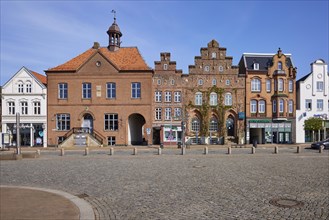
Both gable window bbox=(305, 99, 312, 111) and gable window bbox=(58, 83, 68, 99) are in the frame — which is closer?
gable window bbox=(58, 83, 68, 99)

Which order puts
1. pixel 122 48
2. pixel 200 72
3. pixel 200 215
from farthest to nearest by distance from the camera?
1. pixel 122 48
2. pixel 200 72
3. pixel 200 215

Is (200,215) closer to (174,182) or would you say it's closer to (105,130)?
(174,182)

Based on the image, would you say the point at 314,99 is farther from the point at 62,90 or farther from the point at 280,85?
the point at 62,90

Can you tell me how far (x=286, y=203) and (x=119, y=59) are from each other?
121ft

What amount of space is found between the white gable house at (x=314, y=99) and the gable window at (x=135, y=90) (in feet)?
86.8

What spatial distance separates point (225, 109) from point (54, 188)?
1343 inches

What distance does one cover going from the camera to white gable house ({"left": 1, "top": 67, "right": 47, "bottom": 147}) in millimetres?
38750

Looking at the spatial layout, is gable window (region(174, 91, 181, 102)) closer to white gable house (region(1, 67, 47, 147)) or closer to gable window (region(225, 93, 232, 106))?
gable window (region(225, 93, 232, 106))

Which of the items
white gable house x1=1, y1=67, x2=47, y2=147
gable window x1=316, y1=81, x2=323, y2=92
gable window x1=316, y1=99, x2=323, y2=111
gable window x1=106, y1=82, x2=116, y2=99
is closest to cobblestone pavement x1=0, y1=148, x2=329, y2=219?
gable window x1=106, y1=82, x2=116, y2=99

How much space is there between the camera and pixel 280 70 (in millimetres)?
41750

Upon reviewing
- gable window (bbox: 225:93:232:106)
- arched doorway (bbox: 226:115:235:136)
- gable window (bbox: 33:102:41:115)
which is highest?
gable window (bbox: 225:93:232:106)

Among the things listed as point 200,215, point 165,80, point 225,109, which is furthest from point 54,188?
point 225,109

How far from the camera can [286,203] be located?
26.1 ft

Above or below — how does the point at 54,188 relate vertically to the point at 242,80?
below
